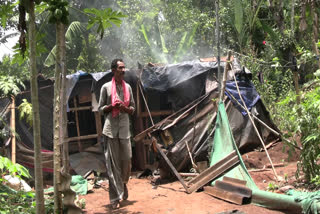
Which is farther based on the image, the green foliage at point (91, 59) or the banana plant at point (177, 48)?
the green foliage at point (91, 59)

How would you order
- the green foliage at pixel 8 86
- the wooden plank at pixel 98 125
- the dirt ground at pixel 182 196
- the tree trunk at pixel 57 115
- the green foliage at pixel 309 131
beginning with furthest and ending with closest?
the wooden plank at pixel 98 125 → the green foliage at pixel 8 86 → the green foliage at pixel 309 131 → the dirt ground at pixel 182 196 → the tree trunk at pixel 57 115

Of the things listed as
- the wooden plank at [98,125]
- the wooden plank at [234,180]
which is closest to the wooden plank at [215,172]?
the wooden plank at [234,180]

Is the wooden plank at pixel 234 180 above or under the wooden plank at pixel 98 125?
under

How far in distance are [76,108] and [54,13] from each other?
529 cm

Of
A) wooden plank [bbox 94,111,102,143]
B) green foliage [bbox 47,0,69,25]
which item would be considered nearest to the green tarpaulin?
green foliage [bbox 47,0,69,25]

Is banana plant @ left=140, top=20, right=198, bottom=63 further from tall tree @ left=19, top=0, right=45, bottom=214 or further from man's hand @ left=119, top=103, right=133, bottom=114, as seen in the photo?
tall tree @ left=19, top=0, right=45, bottom=214

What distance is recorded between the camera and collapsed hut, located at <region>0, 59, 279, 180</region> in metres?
7.06

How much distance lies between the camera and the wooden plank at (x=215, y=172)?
5254 mm

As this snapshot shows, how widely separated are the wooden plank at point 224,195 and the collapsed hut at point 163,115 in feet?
5.28

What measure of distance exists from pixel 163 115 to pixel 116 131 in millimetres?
3357

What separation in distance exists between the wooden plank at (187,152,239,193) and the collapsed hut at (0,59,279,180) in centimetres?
136

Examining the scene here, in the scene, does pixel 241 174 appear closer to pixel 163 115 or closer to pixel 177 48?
pixel 163 115

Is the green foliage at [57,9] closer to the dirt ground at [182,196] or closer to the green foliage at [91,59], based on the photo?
the dirt ground at [182,196]

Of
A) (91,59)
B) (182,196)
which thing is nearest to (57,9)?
(182,196)
